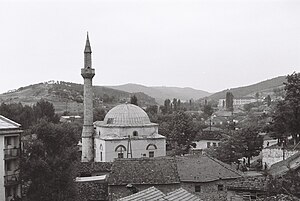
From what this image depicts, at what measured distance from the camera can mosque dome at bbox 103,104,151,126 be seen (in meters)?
38.5

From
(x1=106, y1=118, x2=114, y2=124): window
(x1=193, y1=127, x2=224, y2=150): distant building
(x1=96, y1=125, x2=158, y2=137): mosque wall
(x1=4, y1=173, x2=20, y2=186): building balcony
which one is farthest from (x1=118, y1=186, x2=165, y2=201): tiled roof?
(x1=193, y1=127, x2=224, y2=150): distant building

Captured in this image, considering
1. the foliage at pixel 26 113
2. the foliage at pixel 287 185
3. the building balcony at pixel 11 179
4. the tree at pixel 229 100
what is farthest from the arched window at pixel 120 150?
the tree at pixel 229 100

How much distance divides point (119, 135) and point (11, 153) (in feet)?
43.2

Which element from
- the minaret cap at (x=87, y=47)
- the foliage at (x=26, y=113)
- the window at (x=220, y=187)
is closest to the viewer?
the window at (x=220, y=187)

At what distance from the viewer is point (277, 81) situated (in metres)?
191

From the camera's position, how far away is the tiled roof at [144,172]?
23953mm

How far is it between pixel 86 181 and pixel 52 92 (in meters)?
95.5

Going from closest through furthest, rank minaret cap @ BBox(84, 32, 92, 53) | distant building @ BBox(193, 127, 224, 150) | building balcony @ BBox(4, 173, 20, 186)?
building balcony @ BBox(4, 173, 20, 186) < minaret cap @ BBox(84, 32, 92, 53) < distant building @ BBox(193, 127, 224, 150)

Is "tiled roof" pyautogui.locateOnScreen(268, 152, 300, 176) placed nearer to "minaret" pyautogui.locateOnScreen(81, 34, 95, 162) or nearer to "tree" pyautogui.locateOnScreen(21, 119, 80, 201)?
"tree" pyautogui.locateOnScreen(21, 119, 80, 201)

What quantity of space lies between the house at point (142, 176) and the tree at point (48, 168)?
2248 mm

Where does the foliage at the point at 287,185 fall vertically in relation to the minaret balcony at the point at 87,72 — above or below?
below

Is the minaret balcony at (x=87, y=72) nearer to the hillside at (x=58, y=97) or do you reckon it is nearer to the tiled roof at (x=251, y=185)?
the tiled roof at (x=251, y=185)

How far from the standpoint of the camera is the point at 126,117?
127ft

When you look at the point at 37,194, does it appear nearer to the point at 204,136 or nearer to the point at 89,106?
the point at 89,106
